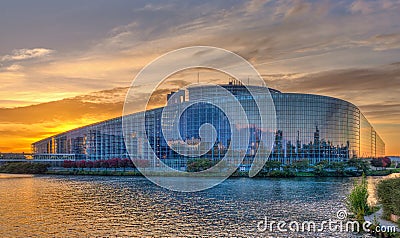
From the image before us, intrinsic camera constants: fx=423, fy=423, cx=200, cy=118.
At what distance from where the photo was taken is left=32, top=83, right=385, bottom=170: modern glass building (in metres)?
152

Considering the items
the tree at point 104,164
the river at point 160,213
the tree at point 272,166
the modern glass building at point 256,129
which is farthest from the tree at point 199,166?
the river at point 160,213

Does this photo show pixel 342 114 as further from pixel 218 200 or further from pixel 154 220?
pixel 154 220

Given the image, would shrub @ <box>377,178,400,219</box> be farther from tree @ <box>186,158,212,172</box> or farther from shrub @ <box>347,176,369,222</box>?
tree @ <box>186,158,212,172</box>

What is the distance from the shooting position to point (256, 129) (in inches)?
6029

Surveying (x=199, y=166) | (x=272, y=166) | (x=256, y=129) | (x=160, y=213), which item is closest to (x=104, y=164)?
(x=199, y=166)

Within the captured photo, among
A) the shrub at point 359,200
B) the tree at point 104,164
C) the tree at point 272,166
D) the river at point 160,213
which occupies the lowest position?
the tree at point 104,164

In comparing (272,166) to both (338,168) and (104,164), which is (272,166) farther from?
(104,164)

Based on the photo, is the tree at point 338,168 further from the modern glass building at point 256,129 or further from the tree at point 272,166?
the modern glass building at point 256,129

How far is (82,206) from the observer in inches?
2192

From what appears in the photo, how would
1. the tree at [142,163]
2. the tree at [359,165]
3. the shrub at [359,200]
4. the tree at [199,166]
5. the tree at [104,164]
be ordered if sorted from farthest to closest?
1. the tree at [104,164]
2. the tree at [142,163]
3. the tree at [199,166]
4. the tree at [359,165]
5. the shrub at [359,200]

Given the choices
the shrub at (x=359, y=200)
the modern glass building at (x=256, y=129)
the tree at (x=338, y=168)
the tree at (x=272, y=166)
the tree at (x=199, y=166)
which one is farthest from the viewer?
the modern glass building at (x=256, y=129)

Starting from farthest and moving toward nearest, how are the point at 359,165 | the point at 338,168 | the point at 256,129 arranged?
the point at 256,129 < the point at 359,165 < the point at 338,168

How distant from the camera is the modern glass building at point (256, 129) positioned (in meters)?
152

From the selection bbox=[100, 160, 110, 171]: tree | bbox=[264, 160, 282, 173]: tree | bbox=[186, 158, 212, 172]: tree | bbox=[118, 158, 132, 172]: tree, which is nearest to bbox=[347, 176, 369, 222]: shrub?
bbox=[264, 160, 282, 173]: tree
